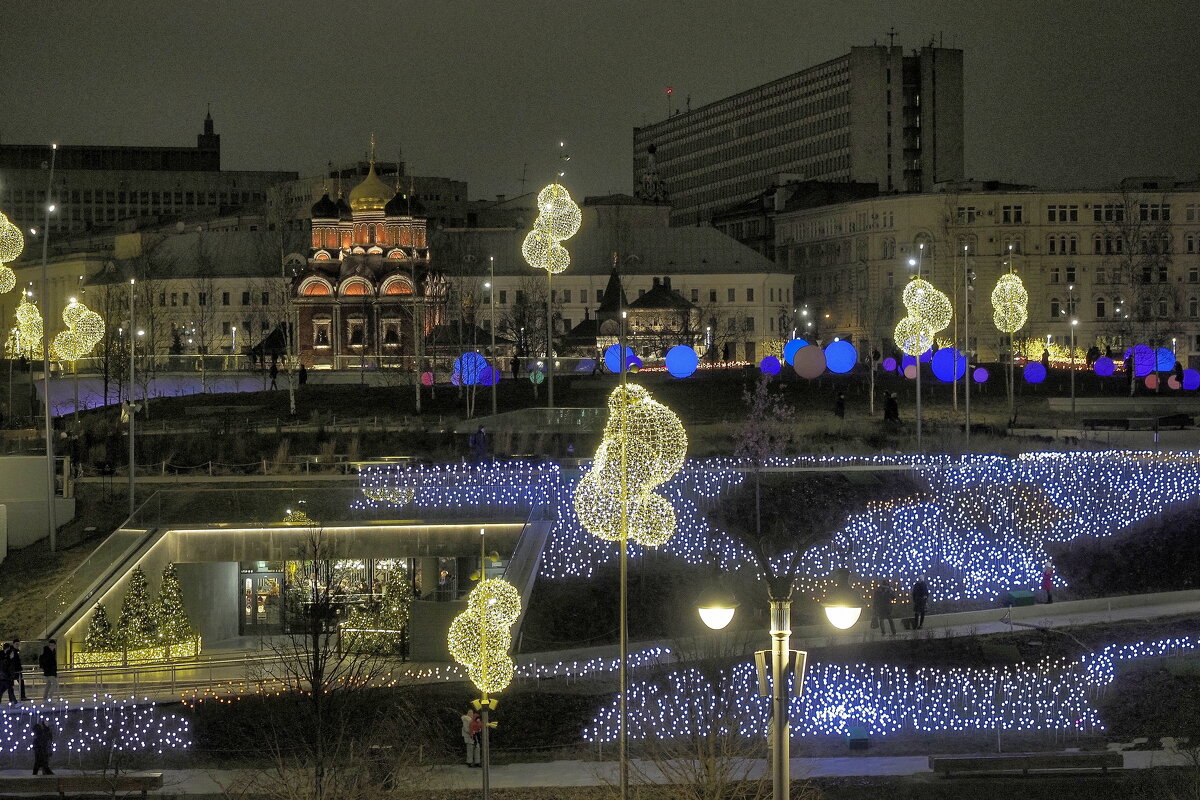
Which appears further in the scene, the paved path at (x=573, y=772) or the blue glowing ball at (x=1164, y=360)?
the blue glowing ball at (x=1164, y=360)

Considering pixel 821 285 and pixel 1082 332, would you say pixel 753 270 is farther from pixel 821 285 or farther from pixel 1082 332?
pixel 1082 332

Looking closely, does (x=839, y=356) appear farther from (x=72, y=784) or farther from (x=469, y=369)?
(x=72, y=784)

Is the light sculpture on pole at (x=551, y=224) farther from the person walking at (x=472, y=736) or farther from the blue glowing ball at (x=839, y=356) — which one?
the person walking at (x=472, y=736)

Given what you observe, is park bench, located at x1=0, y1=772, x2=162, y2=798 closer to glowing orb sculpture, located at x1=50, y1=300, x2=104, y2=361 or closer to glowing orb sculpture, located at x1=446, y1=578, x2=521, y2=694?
glowing orb sculpture, located at x1=446, y1=578, x2=521, y2=694

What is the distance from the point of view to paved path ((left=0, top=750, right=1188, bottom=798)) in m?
28.0

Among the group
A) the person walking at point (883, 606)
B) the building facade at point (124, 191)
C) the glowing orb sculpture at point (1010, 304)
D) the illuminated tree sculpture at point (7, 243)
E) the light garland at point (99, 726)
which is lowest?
the light garland at point (99, 726)

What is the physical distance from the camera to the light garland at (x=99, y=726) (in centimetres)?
3069

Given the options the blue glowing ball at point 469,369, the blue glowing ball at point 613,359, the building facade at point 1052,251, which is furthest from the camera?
the building facade at point 1052,251

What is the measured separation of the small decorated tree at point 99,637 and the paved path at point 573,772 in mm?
8514

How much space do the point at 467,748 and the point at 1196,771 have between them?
10.7m

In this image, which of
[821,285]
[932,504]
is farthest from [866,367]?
[821,285]

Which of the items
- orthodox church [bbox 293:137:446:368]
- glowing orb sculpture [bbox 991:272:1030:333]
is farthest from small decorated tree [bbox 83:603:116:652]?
orthodox church [bbox 293:137:446:368]

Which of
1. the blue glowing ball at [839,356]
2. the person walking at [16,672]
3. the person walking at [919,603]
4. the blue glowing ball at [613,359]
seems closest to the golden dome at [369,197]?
the blue glowing ball at [613,359]

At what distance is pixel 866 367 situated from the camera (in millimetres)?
74625
